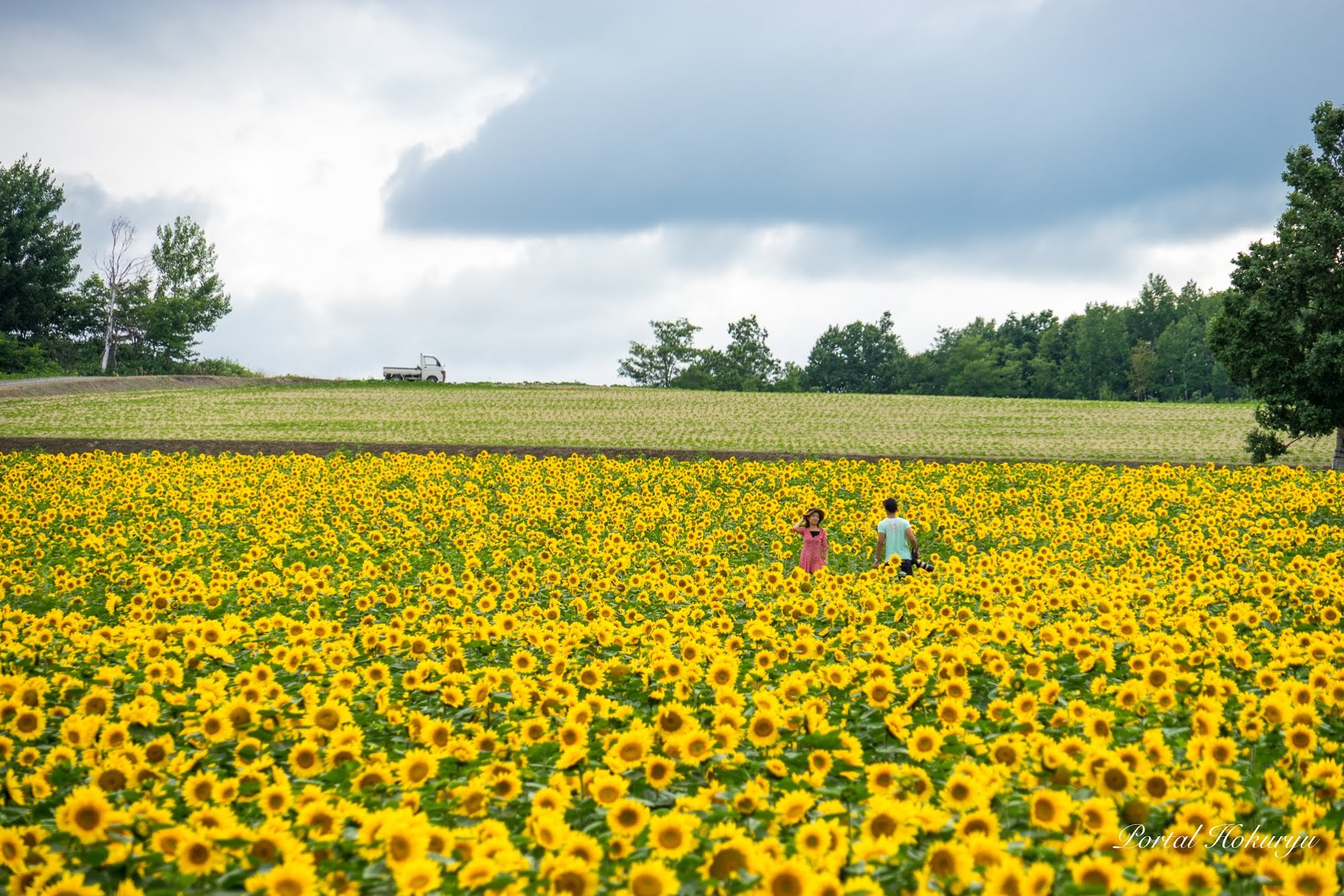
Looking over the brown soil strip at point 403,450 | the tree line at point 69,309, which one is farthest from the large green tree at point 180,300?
the brown soil strip at point 403,450

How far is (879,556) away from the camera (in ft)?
45.3

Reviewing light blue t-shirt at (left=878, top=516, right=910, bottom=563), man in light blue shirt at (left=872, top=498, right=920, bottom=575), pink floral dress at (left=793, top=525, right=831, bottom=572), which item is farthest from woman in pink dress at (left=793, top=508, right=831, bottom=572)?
light blue t-shirt at (left=878, top=516, right=910, bottom=563)

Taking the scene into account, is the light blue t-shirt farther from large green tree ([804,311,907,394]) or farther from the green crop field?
large green tree ([804,311,907,394])

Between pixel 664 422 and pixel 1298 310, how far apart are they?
991 inches

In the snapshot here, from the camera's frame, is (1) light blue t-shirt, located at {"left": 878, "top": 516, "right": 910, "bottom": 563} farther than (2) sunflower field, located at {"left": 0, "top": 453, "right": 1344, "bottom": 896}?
Yes

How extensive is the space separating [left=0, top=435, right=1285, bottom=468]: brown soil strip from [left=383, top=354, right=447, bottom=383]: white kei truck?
38329mm

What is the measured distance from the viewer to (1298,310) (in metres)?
27.5

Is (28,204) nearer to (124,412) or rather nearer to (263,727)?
(124,412)

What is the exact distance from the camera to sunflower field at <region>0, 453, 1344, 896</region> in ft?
12.5

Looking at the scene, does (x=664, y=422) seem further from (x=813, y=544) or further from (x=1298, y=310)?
(x=813, y=544)

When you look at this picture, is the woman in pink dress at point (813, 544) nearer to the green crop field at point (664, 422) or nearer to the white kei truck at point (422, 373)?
the green crop field at point (664, 422)

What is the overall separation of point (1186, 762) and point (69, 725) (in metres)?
5.73

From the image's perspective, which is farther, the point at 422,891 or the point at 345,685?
the point at 345,685

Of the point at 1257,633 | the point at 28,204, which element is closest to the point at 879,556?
the point at 1257,633
